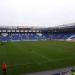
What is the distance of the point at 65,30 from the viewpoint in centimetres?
9188

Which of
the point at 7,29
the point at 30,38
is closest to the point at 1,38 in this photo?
the point at 7,29

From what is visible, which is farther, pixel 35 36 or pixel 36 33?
pixel 36 33

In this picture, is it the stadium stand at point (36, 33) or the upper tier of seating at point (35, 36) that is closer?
the upper tier of seating at point (35, 36)

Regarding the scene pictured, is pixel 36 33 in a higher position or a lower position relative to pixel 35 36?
higher

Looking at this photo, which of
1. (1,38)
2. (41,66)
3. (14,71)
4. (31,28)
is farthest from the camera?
(31,28)

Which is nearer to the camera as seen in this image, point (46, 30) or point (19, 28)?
point (19, 28)

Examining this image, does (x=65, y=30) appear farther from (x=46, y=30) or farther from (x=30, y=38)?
(x=30, y=38)

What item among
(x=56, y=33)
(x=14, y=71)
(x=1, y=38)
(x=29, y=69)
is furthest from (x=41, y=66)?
(x=56, y=33)

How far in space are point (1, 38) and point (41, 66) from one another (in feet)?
206

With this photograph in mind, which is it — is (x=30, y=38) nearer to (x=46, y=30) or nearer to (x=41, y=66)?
(x=46, y=30)

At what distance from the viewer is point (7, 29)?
285ft

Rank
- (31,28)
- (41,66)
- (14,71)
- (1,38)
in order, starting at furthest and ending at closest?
(31,28) < (1,38) < (41,66) < (14,71)

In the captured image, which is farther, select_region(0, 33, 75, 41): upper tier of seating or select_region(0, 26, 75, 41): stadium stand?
select_region(0, 26, 75, 41): stadium stand

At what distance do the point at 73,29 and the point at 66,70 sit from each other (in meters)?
74.9
